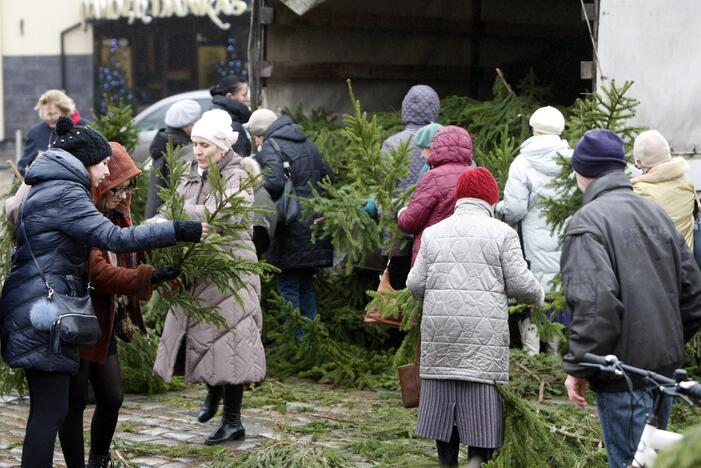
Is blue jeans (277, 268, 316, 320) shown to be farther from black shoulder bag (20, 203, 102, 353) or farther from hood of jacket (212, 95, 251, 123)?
black shoulder bag (20, 203, 102, 353)

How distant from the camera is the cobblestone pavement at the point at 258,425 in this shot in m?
6.36

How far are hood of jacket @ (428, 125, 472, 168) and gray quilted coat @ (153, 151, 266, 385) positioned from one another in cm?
105

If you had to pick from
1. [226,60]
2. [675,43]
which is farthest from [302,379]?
[226,60]

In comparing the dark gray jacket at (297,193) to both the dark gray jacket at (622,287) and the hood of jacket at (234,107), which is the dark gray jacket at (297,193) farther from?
the dark gray jacket at (622,287)

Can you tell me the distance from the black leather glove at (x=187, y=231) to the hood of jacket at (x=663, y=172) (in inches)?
116

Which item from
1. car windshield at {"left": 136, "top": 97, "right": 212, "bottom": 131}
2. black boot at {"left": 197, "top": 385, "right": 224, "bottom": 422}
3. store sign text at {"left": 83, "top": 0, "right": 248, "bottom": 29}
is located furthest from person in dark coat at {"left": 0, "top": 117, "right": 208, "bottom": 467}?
store sign text at {"left": 83, "top": 0, "right": 248, "bottom": 29}

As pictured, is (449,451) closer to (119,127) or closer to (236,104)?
(236,104)

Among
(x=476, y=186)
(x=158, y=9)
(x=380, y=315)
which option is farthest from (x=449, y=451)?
(x=158, y=9)

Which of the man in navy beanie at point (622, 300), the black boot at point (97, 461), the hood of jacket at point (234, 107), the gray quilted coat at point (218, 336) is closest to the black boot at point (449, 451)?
the man in navy beanie at point (622, 300)

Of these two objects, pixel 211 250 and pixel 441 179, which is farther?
pixel 441 179

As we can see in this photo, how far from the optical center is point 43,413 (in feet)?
17.0

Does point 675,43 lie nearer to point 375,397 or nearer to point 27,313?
point 375,397

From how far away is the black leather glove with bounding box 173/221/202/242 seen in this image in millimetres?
5402

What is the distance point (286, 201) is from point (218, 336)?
2.48 metres
